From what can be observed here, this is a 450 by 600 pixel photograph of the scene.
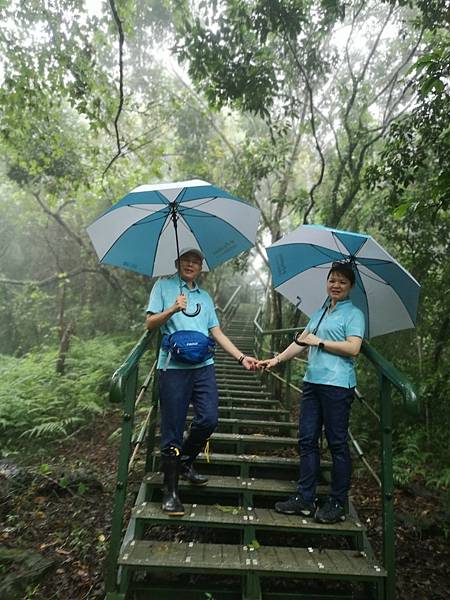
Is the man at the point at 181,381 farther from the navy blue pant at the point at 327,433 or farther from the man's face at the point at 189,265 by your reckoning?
the navy blue pant at the point at 327,433

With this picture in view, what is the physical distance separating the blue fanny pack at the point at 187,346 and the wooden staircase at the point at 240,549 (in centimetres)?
105

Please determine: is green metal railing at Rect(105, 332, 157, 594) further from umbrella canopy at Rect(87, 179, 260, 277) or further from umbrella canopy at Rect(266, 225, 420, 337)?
umbrella canopy at Rect(266, 225, 420, 337)

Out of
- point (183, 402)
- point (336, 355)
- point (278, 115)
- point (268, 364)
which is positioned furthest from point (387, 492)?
point (278, 115)

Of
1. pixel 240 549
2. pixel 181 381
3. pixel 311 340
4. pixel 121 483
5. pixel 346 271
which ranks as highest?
pixel 346 271

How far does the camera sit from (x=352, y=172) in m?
6.41

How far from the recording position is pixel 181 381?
2.66m

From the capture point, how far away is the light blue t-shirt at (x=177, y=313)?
2699mm

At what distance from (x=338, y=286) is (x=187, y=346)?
114 centimetres

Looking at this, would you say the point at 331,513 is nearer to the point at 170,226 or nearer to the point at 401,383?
the point at 401,383

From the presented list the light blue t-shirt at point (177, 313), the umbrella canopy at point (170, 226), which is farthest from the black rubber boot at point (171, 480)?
the umbrella canopy at point (170, 226)

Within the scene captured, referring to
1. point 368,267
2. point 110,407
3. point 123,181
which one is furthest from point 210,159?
point 368,267

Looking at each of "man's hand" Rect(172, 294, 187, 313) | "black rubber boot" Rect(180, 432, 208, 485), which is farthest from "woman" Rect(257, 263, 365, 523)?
"man's hand" Rect(172, 294, 187, 313)

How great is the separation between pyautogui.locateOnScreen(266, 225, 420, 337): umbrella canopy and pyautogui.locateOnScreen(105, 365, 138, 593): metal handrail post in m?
1.54

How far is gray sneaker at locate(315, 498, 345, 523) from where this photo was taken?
2.60 meters
